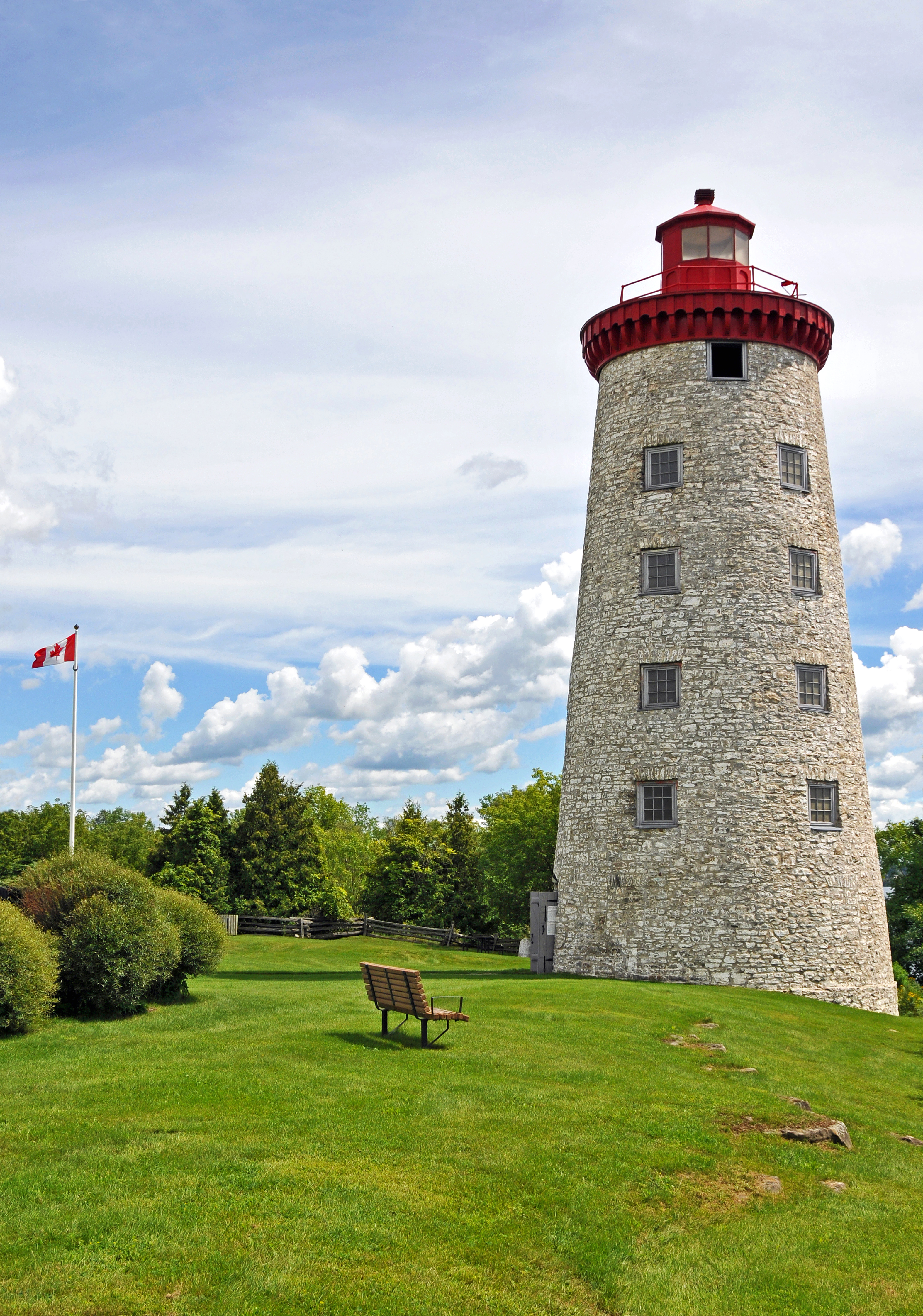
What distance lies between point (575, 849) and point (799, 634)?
8.43 metres

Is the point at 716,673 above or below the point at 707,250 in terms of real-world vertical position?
below

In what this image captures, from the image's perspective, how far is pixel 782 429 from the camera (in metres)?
30.0

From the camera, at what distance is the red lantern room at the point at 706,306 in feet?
98.6

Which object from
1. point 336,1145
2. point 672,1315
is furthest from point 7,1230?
point 672,1315

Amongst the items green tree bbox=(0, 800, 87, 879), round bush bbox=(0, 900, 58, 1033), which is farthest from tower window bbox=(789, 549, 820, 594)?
green tree bbox=(0, 800, 87, 879)

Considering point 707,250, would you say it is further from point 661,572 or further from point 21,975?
point 21,975

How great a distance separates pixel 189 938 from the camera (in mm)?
19406

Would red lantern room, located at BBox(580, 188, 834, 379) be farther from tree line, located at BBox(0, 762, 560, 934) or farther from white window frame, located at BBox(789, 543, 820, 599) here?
tree line, located at BBox(0, 762, 560, 934)

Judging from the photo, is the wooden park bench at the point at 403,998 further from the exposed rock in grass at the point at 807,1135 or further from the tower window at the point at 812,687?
the tower window at the point at 812,687

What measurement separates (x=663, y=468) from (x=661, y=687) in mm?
6240

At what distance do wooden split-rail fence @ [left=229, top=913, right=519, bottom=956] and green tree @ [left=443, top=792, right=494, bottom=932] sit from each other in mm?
812

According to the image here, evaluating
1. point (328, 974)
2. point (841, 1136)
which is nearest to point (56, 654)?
point (328, 974)

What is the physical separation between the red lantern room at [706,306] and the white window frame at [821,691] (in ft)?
30.3

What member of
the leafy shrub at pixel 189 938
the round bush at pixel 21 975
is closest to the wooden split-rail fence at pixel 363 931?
the leafy shrub at pixel 189 938
